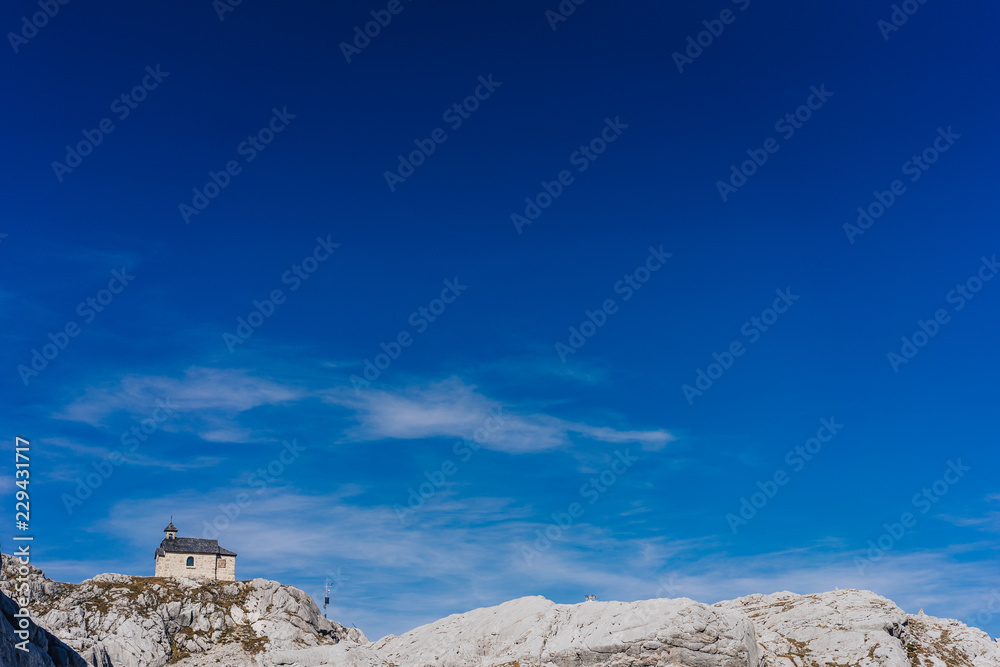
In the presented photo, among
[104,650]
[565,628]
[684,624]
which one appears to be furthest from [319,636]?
[684,624]

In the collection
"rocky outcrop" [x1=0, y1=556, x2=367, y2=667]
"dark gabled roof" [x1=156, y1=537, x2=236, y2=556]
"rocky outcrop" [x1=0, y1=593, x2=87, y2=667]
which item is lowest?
"rocky outcrop" [x1=0, y1=593, x2=87, y2=667]

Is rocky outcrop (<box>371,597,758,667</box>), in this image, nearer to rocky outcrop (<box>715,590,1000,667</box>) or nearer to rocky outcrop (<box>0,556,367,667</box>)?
rocky outcrop (<box>715,590,1000,667</box>)

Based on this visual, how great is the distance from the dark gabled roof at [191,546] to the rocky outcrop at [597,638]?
73751 mm

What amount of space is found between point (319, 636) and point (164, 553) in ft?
132

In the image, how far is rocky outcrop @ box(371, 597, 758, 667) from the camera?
99250mm

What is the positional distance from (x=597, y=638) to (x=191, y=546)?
4332 inches

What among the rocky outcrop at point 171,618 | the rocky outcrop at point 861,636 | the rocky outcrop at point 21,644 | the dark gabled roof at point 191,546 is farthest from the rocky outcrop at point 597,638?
the dark gabled roof at point 191,546

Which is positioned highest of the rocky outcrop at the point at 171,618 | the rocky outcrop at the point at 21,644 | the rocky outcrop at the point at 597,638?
the rocky outcrop at the point at 171,618

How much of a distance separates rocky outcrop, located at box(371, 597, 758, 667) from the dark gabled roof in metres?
73.8

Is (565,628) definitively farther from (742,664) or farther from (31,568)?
(31,568)

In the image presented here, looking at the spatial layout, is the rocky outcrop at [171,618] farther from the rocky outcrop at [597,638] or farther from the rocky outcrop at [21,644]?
the rocky outcrop at [21,644]

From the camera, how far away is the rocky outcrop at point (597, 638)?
99250 mm

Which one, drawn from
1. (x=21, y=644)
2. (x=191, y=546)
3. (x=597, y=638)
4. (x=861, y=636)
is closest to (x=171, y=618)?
(x=191, y=546)

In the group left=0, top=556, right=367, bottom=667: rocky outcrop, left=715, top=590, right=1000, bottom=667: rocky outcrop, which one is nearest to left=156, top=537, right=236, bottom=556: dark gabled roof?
left=0, top=556, right=367, bottom=667: rocky outcrop
